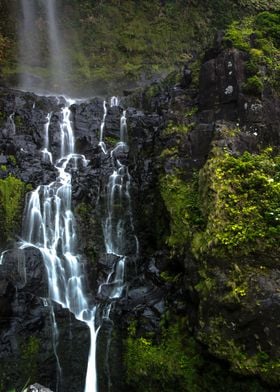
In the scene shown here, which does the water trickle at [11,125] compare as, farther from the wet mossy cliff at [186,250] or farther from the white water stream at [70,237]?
the white water stream at [70,237]

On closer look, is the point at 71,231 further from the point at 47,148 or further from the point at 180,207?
the point at 47,148

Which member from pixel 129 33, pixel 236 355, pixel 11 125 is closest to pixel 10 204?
pixel 11 125

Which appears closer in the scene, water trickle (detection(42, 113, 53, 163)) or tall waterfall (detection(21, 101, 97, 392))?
tall waterfall (detection(21, 101, 97, 392))

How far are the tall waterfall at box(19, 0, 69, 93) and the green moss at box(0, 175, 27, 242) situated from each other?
1473 centimetres

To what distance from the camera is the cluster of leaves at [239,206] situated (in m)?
9.79

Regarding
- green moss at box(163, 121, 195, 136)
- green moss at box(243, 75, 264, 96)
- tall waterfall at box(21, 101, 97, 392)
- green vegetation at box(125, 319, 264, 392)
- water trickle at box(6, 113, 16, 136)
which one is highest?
water trickle at box(6, 113, 16, 136)

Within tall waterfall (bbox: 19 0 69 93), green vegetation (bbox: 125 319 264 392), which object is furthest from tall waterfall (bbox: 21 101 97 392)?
tall waterfall (bbox: 19 0 69 93)

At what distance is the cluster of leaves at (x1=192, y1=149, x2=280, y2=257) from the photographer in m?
9.79

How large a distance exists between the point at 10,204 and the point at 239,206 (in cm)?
935

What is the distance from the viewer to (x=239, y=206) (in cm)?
1051

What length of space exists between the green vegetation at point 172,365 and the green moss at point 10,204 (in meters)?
6.34

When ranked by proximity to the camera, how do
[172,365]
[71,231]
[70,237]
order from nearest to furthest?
[172,365] → [70,237] → [71,231]

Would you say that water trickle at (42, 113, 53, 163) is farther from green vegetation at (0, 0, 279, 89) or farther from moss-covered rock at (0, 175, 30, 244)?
green vegetation at (0, 0, 279, 89)

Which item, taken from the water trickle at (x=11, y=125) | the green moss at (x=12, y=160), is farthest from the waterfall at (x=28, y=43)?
the green moss at (x=12, y=160)
